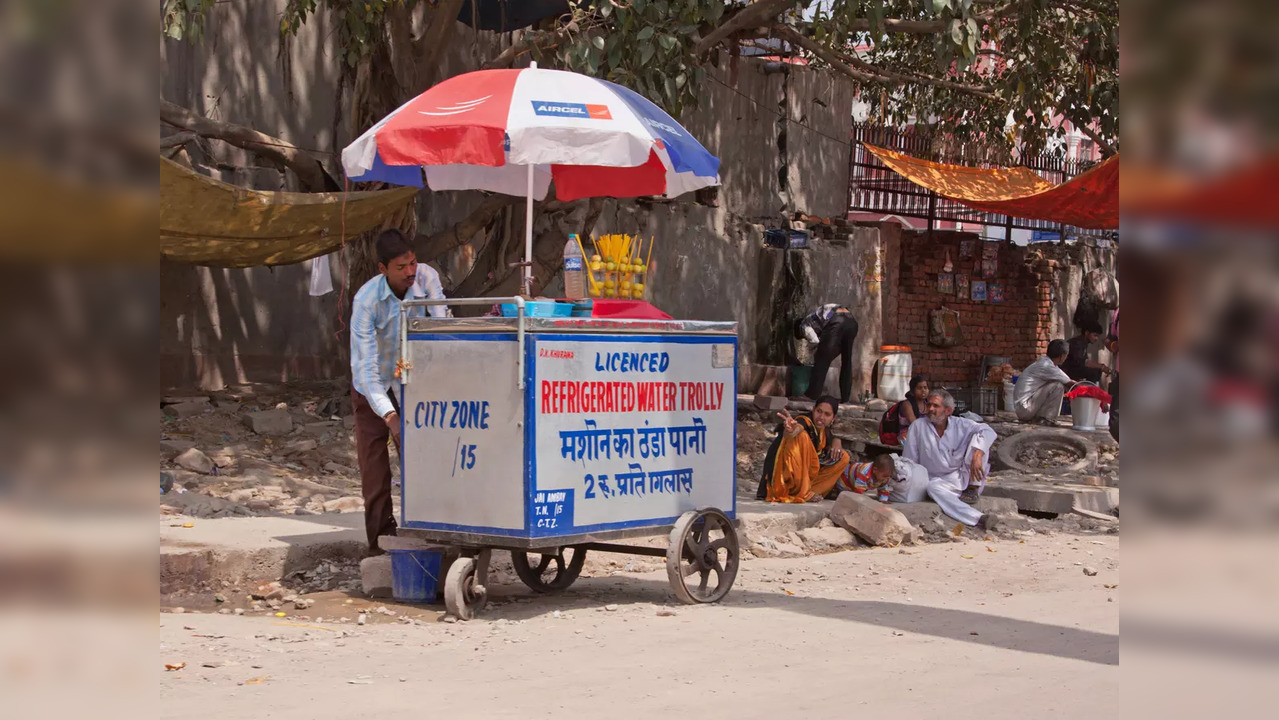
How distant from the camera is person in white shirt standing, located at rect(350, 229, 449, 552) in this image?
19.7 feet

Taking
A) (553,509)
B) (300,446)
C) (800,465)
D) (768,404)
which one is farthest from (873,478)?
(553,509)

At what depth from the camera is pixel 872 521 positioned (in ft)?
27.2

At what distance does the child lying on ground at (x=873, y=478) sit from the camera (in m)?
9.32

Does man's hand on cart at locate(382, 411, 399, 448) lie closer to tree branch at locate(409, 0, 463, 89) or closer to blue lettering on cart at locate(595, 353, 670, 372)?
blue lettering on cart at locate(595, 353, 670, 372)

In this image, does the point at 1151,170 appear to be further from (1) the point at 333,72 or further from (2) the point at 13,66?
(1) the point at 333,72

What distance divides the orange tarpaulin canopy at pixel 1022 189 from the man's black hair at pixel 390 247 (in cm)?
839

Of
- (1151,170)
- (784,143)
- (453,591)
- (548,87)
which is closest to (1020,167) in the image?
(784,143)

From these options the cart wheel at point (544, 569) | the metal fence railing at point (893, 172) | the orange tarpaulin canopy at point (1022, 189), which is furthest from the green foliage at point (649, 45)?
the metal fence railing at point (893, 172)

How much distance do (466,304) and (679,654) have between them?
65.7 inches

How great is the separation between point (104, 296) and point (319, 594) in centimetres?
516

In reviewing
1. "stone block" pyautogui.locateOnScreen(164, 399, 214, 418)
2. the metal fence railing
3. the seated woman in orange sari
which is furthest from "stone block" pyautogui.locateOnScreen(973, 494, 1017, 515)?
the metal fence railing

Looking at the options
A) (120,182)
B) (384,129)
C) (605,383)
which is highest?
(384,129)

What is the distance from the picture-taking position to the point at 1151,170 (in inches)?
50.1

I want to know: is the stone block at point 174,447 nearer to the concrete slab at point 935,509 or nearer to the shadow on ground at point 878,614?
the shadow on ground at point 878,614
